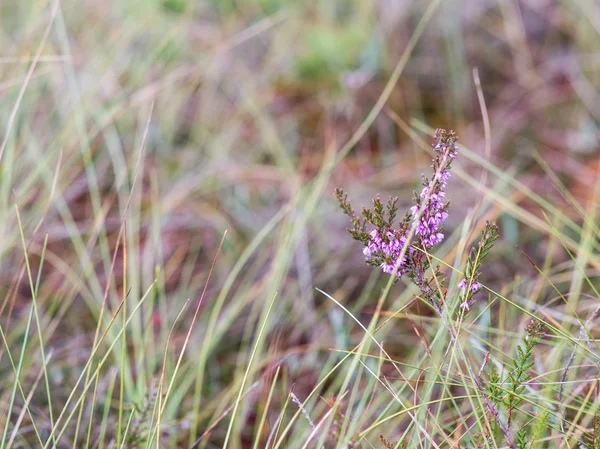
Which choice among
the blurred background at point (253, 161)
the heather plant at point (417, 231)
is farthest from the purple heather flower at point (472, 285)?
the blurred background at point (253, 161)

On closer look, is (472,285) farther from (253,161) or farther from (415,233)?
(253,161)

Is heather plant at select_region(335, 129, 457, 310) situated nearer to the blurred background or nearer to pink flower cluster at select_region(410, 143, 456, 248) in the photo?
pink flower cluster at select_region(410, 143, 456, 248)

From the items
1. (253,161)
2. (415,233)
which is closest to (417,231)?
(415,233)

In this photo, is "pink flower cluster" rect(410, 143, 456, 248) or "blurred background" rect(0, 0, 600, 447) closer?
"pink flower cluster" rect(410, 143, 456, 248)

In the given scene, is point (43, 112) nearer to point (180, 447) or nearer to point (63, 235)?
point (63, 235)

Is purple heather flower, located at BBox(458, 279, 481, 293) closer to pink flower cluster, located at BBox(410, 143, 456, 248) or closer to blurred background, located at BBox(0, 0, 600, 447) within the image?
pink flower cluster, located at BBox(410, 143, 456, 248)

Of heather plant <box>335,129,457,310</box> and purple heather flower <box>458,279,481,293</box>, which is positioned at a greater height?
heather plant <box>335,129,457,310</box>

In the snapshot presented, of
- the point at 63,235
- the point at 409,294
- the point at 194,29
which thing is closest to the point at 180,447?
the point at 409,294

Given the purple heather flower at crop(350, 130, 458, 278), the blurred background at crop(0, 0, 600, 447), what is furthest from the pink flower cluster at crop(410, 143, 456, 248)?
the blurred background at crop(0, 0, 600, 447)
